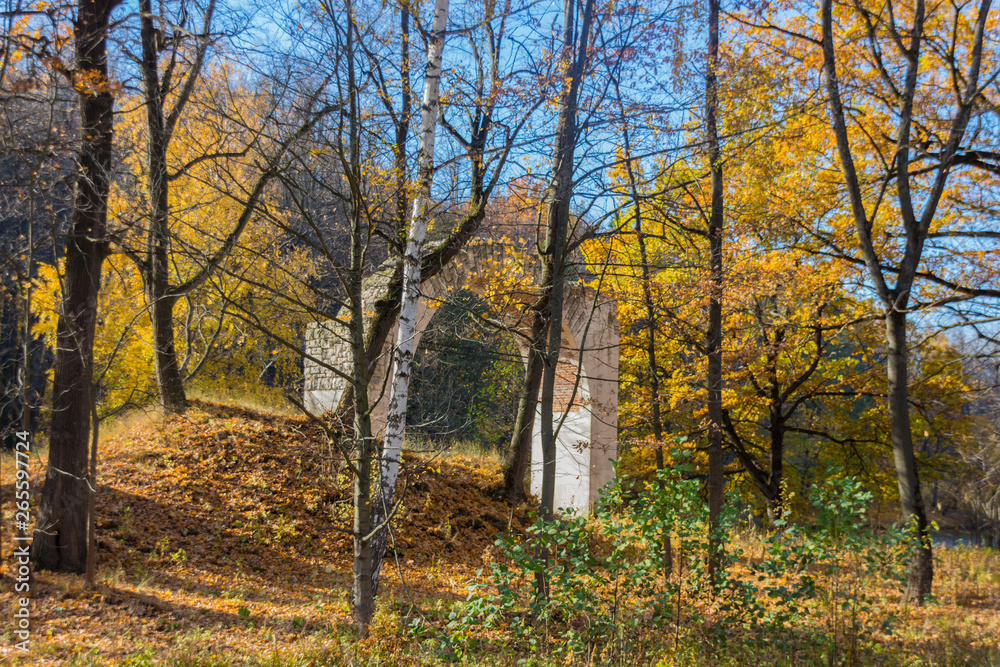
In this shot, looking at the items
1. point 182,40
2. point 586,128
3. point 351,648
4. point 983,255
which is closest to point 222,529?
point 351,648

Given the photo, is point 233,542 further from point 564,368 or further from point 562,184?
point 564,368

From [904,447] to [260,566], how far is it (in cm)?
678

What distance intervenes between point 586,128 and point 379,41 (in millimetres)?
1902

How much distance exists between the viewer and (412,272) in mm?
4703

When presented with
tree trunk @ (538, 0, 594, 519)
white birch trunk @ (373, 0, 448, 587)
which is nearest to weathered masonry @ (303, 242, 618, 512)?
tree trunk @ (538, 0, 594, 519)

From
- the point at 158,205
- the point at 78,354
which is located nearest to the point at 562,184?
the point at 158,205

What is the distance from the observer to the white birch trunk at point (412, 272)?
15.2 feet

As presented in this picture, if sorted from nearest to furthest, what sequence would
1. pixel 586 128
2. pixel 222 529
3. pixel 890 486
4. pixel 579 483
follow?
pixel 586 128 < pixel 222 529 < pixel 579 483 < pixel 890 486

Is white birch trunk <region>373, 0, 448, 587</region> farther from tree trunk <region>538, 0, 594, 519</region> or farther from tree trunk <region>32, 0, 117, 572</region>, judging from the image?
tree trunk <region>32, 0, 117, 572</region>

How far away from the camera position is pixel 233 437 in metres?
8.37

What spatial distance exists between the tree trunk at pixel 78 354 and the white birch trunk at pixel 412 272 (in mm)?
2670

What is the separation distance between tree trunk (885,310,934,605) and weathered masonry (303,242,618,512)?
3.41m

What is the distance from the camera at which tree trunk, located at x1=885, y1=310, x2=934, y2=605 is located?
6.51 meters

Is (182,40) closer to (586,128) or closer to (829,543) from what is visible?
(586,128)
